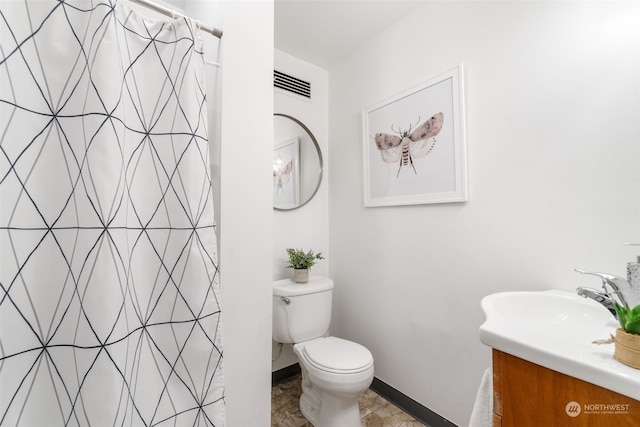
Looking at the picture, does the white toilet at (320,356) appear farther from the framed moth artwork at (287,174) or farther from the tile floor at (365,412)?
the framed moth artwork at (287,174)

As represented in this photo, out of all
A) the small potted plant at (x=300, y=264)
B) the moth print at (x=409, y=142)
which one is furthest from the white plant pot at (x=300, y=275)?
the moth print at (x=409, y=142)

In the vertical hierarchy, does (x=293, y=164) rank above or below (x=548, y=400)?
above

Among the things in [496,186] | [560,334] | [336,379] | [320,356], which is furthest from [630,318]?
[320,356]

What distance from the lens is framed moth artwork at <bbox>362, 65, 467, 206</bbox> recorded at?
4.68ft

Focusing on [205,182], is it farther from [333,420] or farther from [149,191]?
[333,420]

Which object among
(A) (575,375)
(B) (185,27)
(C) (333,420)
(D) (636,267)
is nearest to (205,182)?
(B) (185,27)

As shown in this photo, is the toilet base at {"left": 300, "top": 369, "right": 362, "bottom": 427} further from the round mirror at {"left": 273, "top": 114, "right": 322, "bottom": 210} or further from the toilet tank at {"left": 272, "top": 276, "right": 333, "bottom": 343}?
the round mirror at {"left": 273, "top": 114, "right": 322, "bottom": 210}

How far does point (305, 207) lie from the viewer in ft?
6.91

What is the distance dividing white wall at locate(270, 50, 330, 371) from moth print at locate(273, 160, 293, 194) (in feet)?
0.68

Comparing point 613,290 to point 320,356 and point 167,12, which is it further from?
point 167,12

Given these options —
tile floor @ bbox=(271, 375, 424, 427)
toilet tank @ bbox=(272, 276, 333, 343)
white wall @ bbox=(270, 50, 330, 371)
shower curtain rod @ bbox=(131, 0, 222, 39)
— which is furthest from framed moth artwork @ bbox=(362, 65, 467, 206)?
tile floor @ bbox=(271, 375, 424, 427)

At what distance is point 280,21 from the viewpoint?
1.72m

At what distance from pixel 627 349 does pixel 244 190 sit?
3.65 ft

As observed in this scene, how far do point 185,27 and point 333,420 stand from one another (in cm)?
178
